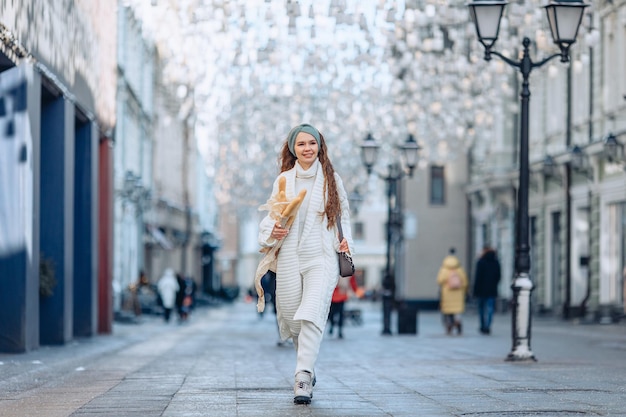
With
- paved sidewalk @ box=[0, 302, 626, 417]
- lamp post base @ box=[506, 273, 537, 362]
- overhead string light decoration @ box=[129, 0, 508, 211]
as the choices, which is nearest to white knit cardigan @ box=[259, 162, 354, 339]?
paved sidewalk @ box=[0, 302, 626, 417]

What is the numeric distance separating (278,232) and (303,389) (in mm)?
1079

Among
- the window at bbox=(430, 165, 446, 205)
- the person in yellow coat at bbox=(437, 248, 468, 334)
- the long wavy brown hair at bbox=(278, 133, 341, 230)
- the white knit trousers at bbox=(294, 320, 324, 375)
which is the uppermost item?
the window at bbox=(430, 165, 446, 205)

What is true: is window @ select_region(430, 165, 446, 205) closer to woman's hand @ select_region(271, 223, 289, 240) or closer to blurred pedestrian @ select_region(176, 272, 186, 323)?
blurred pedestrian @ select_region(176, 272, 186, 323)

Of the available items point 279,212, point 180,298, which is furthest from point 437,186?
point 279,212

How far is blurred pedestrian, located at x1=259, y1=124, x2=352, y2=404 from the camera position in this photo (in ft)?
32.9

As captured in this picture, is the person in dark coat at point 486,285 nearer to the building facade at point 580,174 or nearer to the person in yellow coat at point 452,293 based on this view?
the person in yellow coat at point 452,293

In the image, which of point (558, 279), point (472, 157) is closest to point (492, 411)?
point (558, 279)

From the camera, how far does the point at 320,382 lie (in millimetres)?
12203

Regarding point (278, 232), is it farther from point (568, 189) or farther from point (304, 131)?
point (568, 189)

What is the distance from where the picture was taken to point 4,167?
1598 cm

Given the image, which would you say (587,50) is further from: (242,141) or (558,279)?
(242,141)

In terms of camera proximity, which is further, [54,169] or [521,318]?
[54,169]

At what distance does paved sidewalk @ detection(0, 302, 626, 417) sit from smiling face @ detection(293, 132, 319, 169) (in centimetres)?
168

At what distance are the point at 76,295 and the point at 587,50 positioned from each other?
645 inches
